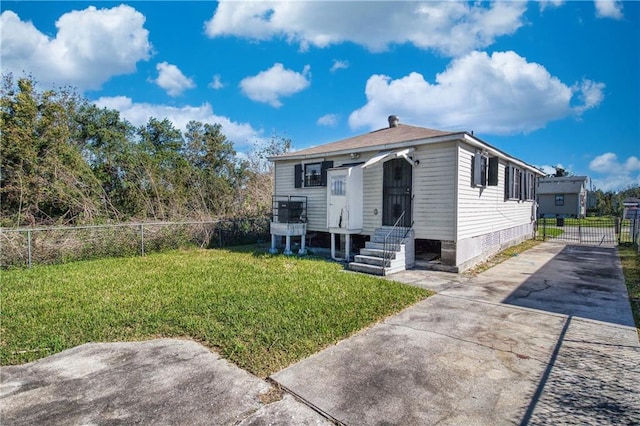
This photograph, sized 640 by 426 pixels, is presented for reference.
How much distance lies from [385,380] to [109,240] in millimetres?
9012

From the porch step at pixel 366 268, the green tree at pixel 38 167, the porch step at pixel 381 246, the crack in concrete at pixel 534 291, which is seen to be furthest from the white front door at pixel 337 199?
the green tree at pixel 38 167

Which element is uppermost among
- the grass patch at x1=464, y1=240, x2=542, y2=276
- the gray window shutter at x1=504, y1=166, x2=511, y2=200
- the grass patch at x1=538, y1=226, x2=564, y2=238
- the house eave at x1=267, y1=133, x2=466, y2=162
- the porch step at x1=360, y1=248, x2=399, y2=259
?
the house eave at x1=267, y1=133, x2=466, y2=162

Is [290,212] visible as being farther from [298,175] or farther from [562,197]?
[562,197]

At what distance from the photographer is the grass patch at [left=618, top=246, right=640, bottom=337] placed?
532 cm

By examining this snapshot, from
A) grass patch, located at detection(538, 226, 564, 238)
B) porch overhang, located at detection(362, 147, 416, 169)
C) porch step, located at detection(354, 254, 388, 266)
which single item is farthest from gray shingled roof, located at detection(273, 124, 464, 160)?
grass patch, located at detection(538, 226, 564, 238)

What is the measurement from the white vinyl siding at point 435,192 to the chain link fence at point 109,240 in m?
6.89

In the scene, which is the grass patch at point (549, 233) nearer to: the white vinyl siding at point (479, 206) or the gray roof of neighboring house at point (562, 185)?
the white vinyl siding at point (479, 206)

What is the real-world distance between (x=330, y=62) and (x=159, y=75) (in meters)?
8.92

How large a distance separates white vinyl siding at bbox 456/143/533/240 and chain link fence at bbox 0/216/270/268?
7.83 metres

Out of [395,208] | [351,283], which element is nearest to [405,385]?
[351,283]

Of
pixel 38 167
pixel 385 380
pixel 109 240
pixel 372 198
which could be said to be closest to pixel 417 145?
pixel 372 198

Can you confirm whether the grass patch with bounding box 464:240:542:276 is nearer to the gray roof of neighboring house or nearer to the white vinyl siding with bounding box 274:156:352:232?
the white vinyl siding with bounding box 274:156:352:232

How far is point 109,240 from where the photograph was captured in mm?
9344

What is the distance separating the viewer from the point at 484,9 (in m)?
8.33
